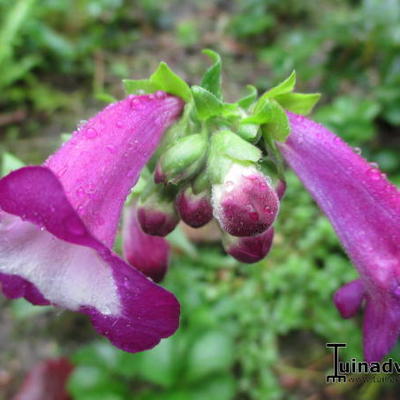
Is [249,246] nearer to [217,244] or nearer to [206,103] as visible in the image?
[206,103]

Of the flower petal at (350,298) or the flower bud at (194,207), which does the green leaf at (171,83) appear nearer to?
the flower bud at (194,207)

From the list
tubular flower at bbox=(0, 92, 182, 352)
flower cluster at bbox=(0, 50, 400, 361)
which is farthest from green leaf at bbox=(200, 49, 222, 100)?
tubular flower at bbox=(0, 92, 182, 352)

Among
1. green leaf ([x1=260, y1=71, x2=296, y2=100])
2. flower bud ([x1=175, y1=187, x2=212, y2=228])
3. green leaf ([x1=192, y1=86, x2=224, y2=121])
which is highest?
green leaf ([x1=260, y1=71, x2=296, y2=100])

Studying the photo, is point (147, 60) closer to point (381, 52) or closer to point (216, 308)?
point (381, 52)

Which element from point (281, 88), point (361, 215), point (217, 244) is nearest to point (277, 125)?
point (281, 88)

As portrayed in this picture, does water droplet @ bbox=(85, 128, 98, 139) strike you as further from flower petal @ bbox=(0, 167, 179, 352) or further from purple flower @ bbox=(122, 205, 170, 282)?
purple flower @ bbox=(122, 205, 170, 282)

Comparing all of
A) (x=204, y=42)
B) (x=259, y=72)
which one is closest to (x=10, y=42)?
(x=204, y=42)
